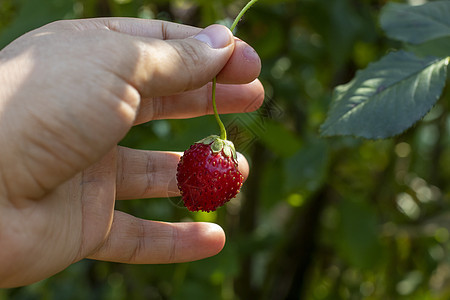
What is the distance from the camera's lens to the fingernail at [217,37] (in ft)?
2.90

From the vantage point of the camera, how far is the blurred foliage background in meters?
1.43

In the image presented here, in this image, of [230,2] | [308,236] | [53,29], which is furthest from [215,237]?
[308,236]

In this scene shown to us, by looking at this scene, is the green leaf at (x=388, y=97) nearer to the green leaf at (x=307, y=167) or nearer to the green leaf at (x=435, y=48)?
the green leaf at (x=435, y=48)

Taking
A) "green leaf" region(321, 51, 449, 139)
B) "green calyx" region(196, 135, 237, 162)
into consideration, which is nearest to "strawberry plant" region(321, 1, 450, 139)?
"green leaf" region(321, 51, 449, 139)

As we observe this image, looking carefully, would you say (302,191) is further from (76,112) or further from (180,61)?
(76,112)

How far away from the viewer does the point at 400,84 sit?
3.13 ft

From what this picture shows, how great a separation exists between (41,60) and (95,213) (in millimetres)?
328

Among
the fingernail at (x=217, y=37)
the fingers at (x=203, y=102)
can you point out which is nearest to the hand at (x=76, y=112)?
the fingernail at (x=217, y=37)

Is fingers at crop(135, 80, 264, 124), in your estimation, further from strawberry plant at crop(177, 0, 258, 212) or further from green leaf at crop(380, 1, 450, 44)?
green leaf at crop(380, 1, 450, 44)

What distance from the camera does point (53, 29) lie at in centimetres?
88

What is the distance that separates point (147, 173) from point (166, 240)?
0.15m

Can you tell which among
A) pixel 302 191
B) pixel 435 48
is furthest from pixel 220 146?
pixel 302 191

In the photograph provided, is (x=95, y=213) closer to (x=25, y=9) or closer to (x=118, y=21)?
(x=118, y=21)

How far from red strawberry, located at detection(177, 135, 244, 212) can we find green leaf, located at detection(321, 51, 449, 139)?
6.9 inches
